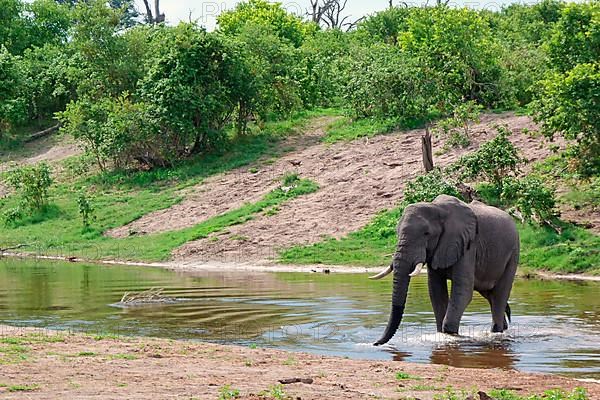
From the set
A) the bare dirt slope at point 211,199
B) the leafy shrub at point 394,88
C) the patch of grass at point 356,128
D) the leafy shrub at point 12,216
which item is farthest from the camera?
the patch of grass at point 356,128

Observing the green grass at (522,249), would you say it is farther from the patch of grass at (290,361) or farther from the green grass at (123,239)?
the patch of grass at (290,361)

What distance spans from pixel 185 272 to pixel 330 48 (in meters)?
24.4

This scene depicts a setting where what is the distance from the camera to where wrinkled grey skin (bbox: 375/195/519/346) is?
48.0 ft

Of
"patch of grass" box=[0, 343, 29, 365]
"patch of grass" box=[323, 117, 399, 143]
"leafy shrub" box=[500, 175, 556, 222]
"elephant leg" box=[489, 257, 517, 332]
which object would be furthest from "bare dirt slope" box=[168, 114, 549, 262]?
"patch of grass" box=[0, 343, 29, 365]

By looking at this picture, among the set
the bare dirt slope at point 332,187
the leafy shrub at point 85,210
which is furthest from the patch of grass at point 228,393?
the leafy shrub at point 85,210

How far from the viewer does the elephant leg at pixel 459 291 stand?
1503 centimetres

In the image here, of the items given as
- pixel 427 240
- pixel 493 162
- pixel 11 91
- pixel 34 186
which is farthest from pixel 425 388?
pixel 11 91

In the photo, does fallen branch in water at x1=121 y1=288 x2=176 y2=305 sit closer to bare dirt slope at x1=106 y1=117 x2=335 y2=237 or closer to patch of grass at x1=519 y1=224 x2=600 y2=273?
patch of grass at x1=519 y1=224 x2=600 y2=273

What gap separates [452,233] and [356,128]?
24.0 m

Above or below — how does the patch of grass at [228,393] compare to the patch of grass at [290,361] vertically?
above

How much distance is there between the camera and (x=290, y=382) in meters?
10.2

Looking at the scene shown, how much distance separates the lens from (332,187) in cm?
3375

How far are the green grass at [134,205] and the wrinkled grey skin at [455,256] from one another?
15.3m

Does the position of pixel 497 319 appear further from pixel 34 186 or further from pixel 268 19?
pixel 268 19
